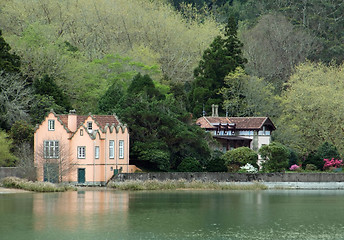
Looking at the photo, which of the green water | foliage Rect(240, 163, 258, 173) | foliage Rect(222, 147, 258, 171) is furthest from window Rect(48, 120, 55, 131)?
foliage Rect(240, 163, 258, 173)

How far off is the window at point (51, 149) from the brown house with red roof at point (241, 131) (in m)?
21.9

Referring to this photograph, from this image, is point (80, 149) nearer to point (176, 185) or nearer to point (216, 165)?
point (176, 185)

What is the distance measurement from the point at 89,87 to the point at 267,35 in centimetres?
3340

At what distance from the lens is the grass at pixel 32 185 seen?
75812 millimetres

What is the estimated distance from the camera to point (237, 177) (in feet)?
274

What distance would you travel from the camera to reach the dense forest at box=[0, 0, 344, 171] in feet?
285

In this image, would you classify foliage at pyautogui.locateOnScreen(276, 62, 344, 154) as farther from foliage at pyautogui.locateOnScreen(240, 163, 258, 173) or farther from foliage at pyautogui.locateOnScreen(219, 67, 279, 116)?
foliage at pyautogui.locateOnScreen(240, 163, 258, 173)

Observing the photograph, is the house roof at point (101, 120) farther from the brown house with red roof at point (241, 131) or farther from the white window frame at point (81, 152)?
the brown house with red roof at point (241, 131)

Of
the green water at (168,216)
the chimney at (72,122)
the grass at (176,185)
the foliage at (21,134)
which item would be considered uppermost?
the chimney at (72,122)

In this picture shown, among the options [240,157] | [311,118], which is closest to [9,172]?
[240,157]

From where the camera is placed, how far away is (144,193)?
7775 centimetres

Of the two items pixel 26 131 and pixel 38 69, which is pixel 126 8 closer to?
pixel 38 69

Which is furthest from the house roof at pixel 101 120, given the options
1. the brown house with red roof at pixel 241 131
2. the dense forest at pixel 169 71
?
the brown house with red roof at pixel 241 131

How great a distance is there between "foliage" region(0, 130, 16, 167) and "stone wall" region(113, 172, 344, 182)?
9893mm
